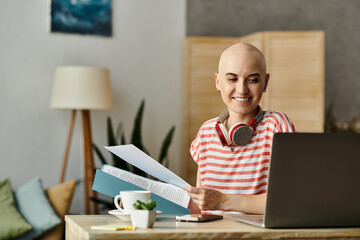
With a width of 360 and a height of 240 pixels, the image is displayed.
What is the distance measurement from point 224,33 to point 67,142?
1849mm

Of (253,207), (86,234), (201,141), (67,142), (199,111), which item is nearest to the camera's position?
(86,234)

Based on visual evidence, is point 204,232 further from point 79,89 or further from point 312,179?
point 79,89

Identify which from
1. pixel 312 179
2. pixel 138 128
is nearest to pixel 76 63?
pixel 138 128

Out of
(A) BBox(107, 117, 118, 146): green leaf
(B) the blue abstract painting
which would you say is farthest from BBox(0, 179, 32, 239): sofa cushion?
(B) the blue abstract painting

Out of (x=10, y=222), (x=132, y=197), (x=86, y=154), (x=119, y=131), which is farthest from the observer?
(x=119, y=131)

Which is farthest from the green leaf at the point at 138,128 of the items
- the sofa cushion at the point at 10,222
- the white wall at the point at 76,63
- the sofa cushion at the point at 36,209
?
the sofa cushion at the point at 10,222

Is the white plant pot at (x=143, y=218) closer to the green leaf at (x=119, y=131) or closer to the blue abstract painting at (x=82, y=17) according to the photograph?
the green leaf at (x=119, y=131)

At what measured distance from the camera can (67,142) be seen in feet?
15.4

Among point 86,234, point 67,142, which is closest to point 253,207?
point 86,234

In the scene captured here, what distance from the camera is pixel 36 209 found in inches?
160

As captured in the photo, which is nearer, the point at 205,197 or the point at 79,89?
the point at 205,197

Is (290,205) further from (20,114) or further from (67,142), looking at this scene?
(20,114)

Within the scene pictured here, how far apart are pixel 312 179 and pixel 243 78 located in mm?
511

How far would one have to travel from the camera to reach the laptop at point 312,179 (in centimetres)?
137
